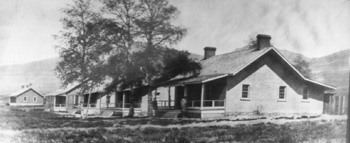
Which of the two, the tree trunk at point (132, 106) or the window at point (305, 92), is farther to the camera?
the window at point (305, 92)

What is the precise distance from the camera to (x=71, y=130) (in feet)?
9.97

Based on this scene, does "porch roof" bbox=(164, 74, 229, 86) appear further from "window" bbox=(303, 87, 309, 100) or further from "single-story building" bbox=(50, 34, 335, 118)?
"window" bbox=(303, 87, 309, 100)

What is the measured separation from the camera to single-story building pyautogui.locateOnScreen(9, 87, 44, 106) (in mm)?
2928

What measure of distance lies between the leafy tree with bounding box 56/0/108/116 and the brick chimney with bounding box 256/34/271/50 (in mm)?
1340

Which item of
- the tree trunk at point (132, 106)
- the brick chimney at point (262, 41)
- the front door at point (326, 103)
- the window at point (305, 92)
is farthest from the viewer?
the front door at point (326, 103)

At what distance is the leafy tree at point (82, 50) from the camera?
293 centimetres

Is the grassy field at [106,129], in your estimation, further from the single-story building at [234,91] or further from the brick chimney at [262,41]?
the brick chimney at [262,41]

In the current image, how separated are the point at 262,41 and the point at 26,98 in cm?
203

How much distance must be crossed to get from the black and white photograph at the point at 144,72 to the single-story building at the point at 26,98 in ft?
0.04

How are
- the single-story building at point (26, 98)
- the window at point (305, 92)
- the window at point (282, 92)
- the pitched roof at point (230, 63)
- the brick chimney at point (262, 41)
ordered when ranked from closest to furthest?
the single-story building at point (26, 98)
the pitched roof at point (230, 63)
the brick chimney at point (262, 41)
the window at point (282, 92)
the window at point (305, 92)

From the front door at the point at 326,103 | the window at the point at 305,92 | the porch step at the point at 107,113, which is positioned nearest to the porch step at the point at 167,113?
the porch step at the point at 107,113

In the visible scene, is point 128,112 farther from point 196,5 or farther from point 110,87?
point 196,5

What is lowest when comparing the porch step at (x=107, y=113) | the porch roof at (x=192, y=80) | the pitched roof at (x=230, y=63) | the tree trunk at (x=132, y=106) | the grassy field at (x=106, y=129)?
the grassy field at (x=106, y=129)

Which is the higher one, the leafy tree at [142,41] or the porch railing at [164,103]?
the leafy tree at [142,41]
